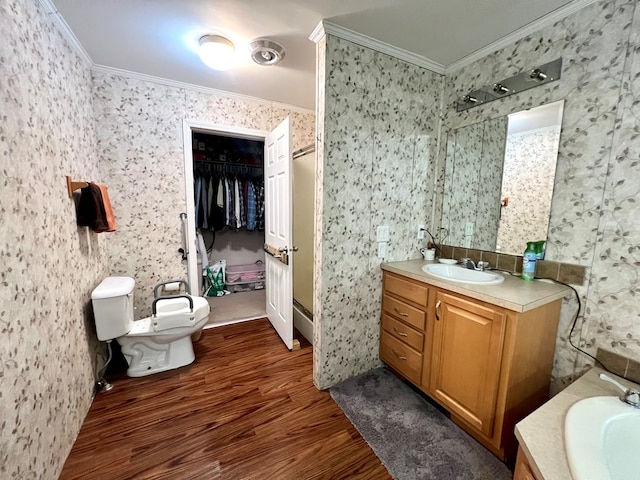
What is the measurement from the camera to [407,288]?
69.4 inches

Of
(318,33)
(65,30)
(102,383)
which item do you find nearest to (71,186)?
(65,30)

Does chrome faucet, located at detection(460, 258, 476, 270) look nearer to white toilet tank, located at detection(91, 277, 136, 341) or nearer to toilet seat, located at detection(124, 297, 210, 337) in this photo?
toilet seat, located at detection(124, 297, 210, 337)

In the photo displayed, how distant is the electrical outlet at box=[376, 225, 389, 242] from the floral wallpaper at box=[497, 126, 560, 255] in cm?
78

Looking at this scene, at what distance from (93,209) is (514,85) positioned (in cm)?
290

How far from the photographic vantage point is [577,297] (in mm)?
1392

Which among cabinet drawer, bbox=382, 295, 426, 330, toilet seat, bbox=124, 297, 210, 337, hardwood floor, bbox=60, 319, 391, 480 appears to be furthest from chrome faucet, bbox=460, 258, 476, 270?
toilet seat, bbox=124, 297, 210, 337

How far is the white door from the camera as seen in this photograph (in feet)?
7.05

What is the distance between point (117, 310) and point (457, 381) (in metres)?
2.25

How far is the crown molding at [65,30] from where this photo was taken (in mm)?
1382

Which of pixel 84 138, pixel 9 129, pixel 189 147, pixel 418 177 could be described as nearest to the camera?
pixel 9 129

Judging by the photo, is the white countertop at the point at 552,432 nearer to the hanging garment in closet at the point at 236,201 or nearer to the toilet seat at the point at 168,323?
the toilet seat at the point at 168,323

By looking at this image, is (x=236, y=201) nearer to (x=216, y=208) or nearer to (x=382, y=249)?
(x=216, y=208)

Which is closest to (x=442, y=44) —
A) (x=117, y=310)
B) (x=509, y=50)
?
(x=509, y=50)

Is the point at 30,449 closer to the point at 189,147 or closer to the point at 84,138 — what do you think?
the point at 84,138
